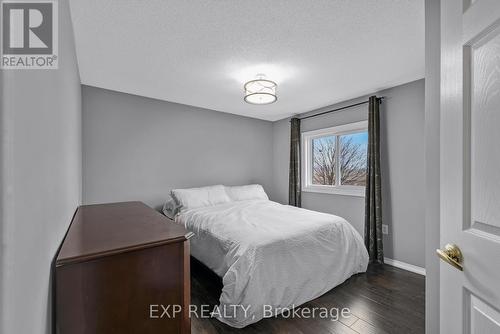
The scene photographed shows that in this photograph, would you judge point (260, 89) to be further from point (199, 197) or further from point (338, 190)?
point (338, 190)

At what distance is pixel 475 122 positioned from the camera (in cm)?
67

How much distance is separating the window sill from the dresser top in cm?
276

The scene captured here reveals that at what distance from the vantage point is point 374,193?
2791 millimetres

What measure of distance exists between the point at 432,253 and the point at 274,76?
6.74ft

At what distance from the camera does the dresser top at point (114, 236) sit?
766mm

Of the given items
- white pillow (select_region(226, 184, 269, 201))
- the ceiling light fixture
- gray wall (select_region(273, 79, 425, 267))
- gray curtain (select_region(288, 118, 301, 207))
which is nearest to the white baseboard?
gray wall (select_region(273, 79, 425, 267))

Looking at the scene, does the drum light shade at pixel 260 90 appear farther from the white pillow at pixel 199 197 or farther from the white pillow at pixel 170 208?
the white pillow at pixel 170 208

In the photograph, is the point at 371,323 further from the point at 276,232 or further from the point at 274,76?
the point at 274,76

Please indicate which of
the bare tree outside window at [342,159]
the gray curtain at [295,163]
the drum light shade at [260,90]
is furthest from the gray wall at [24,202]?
the gray curtain at [295,163]

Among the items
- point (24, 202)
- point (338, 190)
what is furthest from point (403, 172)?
point (24, 202)

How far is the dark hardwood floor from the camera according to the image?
5.40 feet

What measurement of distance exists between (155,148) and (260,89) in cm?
180

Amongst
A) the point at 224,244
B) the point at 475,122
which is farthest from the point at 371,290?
the point at 475,122

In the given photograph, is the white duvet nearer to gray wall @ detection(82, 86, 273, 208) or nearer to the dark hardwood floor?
the dark hardwood floor
